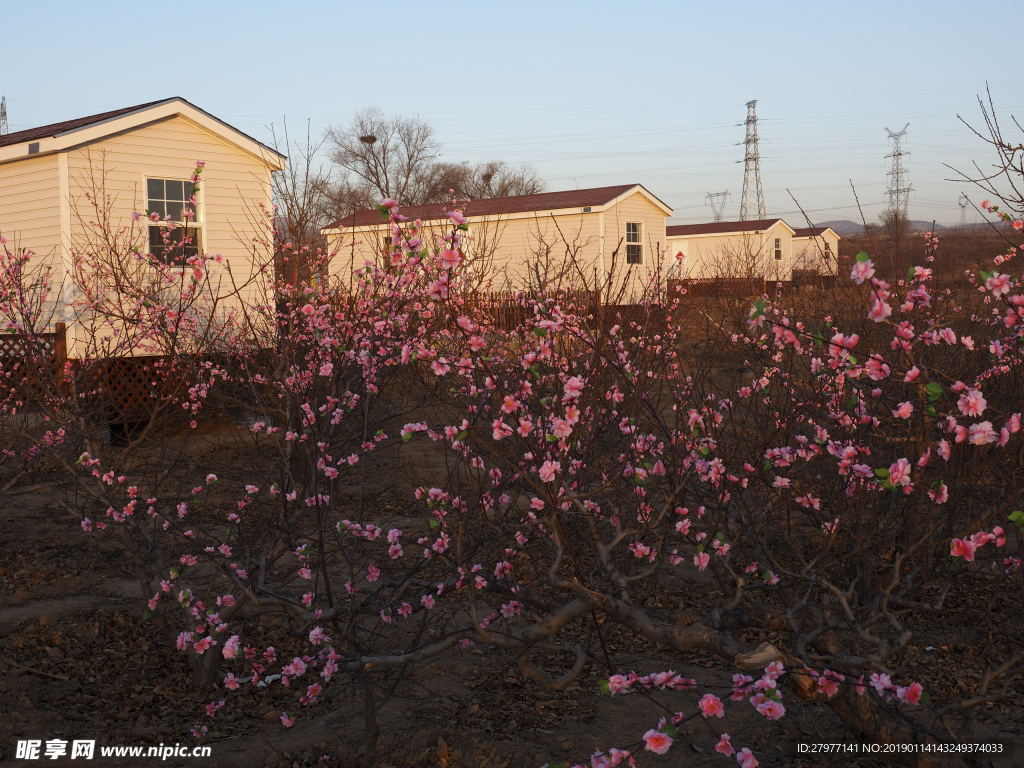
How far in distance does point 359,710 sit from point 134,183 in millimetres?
9099

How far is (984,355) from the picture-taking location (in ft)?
15.4

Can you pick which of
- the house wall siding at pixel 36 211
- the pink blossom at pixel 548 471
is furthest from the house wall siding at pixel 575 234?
the pink blossom at pixel 548 471

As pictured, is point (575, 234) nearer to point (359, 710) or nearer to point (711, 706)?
point (359, 710)

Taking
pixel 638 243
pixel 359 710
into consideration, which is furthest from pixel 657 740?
pixel 638 243

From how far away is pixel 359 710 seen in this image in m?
3.83

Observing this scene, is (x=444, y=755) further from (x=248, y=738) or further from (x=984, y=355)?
(x=984, y=355)

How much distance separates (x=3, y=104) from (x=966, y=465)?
52.6 metres

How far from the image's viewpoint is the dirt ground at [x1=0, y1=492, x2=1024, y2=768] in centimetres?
340

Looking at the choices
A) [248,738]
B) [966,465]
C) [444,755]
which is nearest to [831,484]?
[966,465]

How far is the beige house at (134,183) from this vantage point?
33.2 ft

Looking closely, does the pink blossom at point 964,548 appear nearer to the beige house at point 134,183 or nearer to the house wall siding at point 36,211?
the beige house at point 134,183

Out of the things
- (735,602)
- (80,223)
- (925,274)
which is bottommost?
(735,602)

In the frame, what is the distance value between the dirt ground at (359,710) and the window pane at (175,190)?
750 centimetres

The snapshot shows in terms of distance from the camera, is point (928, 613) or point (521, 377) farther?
point (928, 613)
